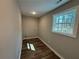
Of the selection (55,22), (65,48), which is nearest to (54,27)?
(55,22)

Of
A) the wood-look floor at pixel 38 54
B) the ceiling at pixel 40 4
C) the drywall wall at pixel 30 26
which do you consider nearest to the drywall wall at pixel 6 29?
the ceiling at pixel 40 4

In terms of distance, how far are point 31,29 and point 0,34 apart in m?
5.46

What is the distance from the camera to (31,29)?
19.8 ft

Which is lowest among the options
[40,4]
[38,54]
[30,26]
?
[38,54]

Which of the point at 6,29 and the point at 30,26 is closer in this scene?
the point at 6,29

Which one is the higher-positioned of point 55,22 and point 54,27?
point 55,22

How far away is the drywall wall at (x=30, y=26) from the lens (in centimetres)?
580

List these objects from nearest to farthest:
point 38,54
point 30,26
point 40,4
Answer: point 40,4 → point 38,54 → point 30,26

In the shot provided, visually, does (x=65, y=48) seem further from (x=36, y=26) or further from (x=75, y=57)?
(x=36, y=26)

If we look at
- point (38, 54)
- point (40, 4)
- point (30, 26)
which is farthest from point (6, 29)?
point (30, 26)

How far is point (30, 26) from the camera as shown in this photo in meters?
5.99

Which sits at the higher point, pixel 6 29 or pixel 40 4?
pixel 40 4

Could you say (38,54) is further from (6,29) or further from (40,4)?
(6,29)

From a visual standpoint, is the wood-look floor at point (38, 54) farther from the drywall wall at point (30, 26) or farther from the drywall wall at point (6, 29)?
the drywall wall at point (30, 26)
